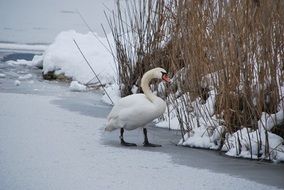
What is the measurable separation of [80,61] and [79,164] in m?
6.29

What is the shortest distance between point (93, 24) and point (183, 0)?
1172 cm

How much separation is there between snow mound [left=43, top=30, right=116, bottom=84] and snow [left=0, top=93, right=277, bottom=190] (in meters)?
3.48

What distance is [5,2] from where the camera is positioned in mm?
23734

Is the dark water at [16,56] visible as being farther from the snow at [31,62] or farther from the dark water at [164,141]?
the dark water at [164,141]

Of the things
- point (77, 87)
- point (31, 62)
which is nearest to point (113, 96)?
point (77, 87)

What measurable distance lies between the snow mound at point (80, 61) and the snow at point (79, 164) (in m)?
3.48

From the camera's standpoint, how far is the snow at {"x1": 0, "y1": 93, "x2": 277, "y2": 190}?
412 centimetres

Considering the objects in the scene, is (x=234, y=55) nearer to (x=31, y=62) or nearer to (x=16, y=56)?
(x=31, y=62)

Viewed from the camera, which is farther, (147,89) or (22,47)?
(22,47)

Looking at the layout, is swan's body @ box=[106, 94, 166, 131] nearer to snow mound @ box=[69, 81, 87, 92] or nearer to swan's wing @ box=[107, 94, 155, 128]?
swan's wing @ box=[107, 94, 155, 128]

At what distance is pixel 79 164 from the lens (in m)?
4.64

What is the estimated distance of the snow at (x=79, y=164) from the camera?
4121 mm

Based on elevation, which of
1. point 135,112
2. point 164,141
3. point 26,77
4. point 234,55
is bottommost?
point 164,141

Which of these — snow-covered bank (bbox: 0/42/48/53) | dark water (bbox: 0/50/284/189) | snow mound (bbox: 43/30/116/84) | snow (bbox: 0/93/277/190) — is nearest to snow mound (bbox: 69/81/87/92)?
dark water (bbox: 0/50/284/189)
